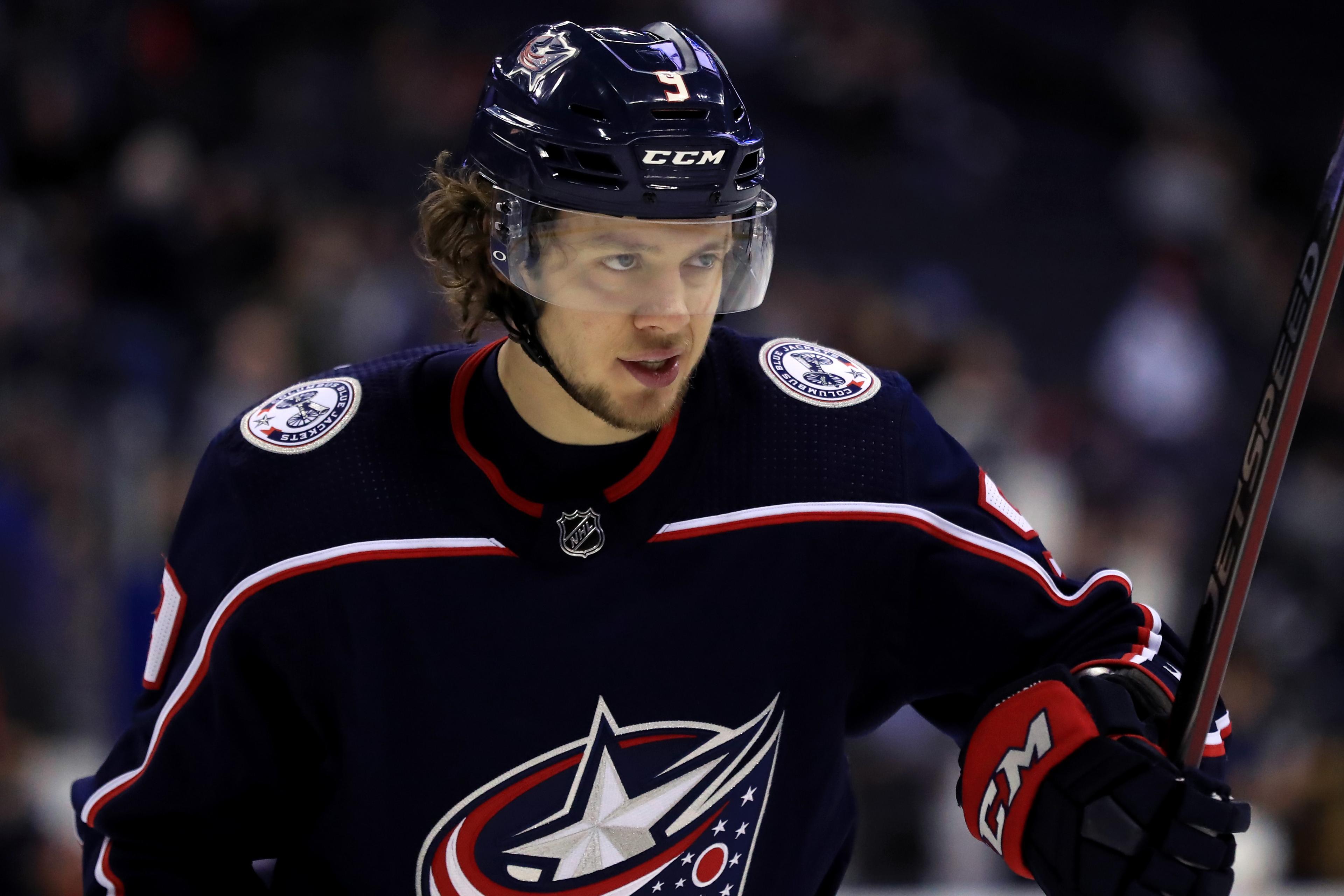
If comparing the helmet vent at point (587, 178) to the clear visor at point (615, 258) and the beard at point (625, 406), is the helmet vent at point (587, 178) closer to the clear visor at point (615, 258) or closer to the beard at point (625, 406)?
the clear visor at point (615, 258)

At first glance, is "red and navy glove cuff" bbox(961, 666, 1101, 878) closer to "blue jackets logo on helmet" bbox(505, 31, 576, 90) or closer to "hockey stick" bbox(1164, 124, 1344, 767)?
"hockey stick" bbox(1164, 124, 1344, 767)

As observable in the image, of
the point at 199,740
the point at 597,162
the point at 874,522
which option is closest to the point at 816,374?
the point at 874,522

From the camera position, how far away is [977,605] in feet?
5.87

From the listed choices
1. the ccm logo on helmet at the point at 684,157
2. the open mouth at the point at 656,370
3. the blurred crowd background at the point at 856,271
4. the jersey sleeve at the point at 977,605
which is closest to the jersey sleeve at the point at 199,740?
the blurred crowd background at the point at 856,271

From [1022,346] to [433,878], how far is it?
5.10 metres

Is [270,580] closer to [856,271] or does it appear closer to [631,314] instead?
[631,314]

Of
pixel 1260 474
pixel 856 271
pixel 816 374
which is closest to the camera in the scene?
pixel 1260 474

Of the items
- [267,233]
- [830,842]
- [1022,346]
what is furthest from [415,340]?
[830,842]

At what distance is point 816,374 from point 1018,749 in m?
0.51

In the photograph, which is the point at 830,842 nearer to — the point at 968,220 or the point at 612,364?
the point at 612,364

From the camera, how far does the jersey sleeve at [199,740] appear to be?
1.71 meters

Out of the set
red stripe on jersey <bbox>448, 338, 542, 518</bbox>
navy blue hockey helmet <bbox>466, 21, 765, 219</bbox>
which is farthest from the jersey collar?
navy blue hockey helmet <bbox>466, 21, 765, 219</bbox>

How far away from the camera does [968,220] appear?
6941 mm

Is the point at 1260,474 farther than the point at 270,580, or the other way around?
the point at 270,580
